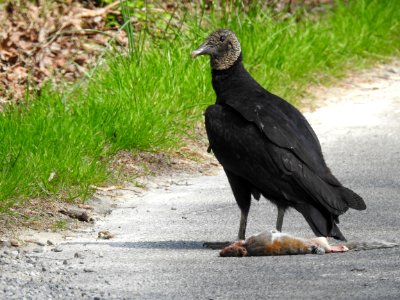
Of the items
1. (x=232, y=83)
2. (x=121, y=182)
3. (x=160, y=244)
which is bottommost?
(x=121, y=182)

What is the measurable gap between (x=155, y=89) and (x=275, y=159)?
2.89m

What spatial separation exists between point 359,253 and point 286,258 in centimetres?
35

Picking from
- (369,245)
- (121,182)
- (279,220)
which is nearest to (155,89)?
(121,182)

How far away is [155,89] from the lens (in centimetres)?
842

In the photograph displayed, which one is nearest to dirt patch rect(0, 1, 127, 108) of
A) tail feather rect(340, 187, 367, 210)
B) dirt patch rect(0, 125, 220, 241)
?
dirt patch rect(0, 125, 220, 241)

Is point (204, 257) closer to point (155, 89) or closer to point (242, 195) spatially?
point (242, 195)

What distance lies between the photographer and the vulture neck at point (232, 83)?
6.19m

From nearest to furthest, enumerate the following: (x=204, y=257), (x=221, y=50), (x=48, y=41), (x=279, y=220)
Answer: (x=204, y=257)
(x=279, y=220)
(x=221, y=50)
(x=48, y=41)

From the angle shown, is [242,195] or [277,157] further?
[242,195]

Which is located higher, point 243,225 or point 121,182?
point 243,225

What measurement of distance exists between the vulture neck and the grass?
104cm

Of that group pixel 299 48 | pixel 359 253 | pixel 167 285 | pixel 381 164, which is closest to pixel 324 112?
pixel 299 48

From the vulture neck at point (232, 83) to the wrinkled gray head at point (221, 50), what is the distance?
0.11ft

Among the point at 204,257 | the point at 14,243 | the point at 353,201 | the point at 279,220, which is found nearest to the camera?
the point at 353,201
